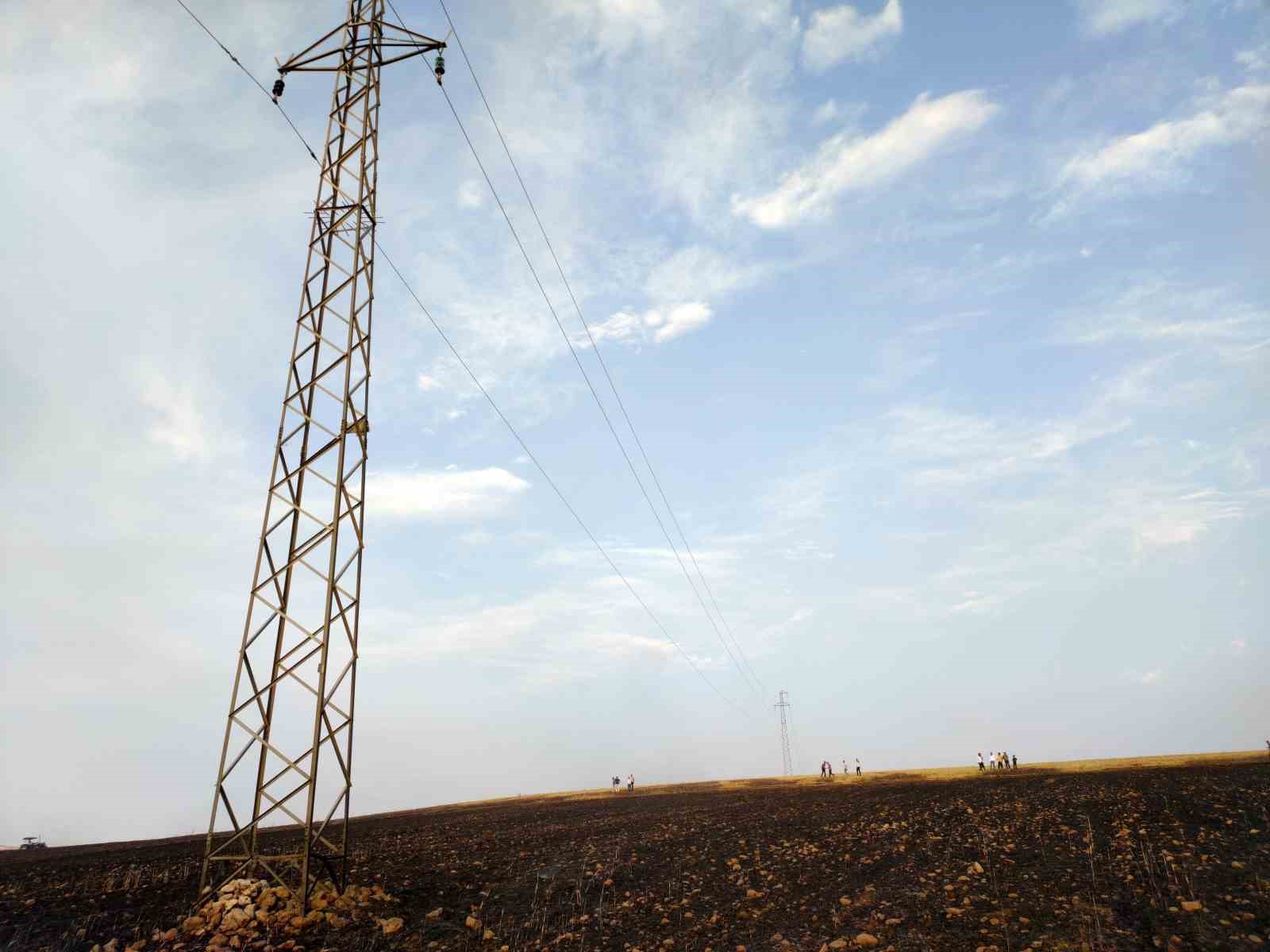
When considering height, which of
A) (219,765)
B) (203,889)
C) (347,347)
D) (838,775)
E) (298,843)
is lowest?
(838,775)

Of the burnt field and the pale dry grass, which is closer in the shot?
A: the burnt field

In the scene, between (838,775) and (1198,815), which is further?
(838,775)

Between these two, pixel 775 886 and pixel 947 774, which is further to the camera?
pixel 947 774

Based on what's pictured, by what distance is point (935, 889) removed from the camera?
64.1 ft

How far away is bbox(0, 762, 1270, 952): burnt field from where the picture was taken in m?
16.5

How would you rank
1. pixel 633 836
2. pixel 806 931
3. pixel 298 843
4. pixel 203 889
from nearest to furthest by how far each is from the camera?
1. pixel 806 931
2. pixel 203 889
3. pixel 633 836
4. pixel 298 843

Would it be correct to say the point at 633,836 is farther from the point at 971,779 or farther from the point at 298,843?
the point at 971,779

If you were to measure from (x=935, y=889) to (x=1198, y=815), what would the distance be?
1513 centimetres

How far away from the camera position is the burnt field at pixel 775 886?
1655 centimetres

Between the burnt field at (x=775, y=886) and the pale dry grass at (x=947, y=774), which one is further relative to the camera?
the pale dry grass at (x=947, y=774)

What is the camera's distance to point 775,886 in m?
20.9

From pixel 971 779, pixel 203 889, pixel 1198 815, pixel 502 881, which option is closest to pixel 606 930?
pixel 502 881

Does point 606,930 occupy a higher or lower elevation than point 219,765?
lower

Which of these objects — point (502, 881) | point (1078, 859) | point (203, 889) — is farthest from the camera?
point (502, 881)
